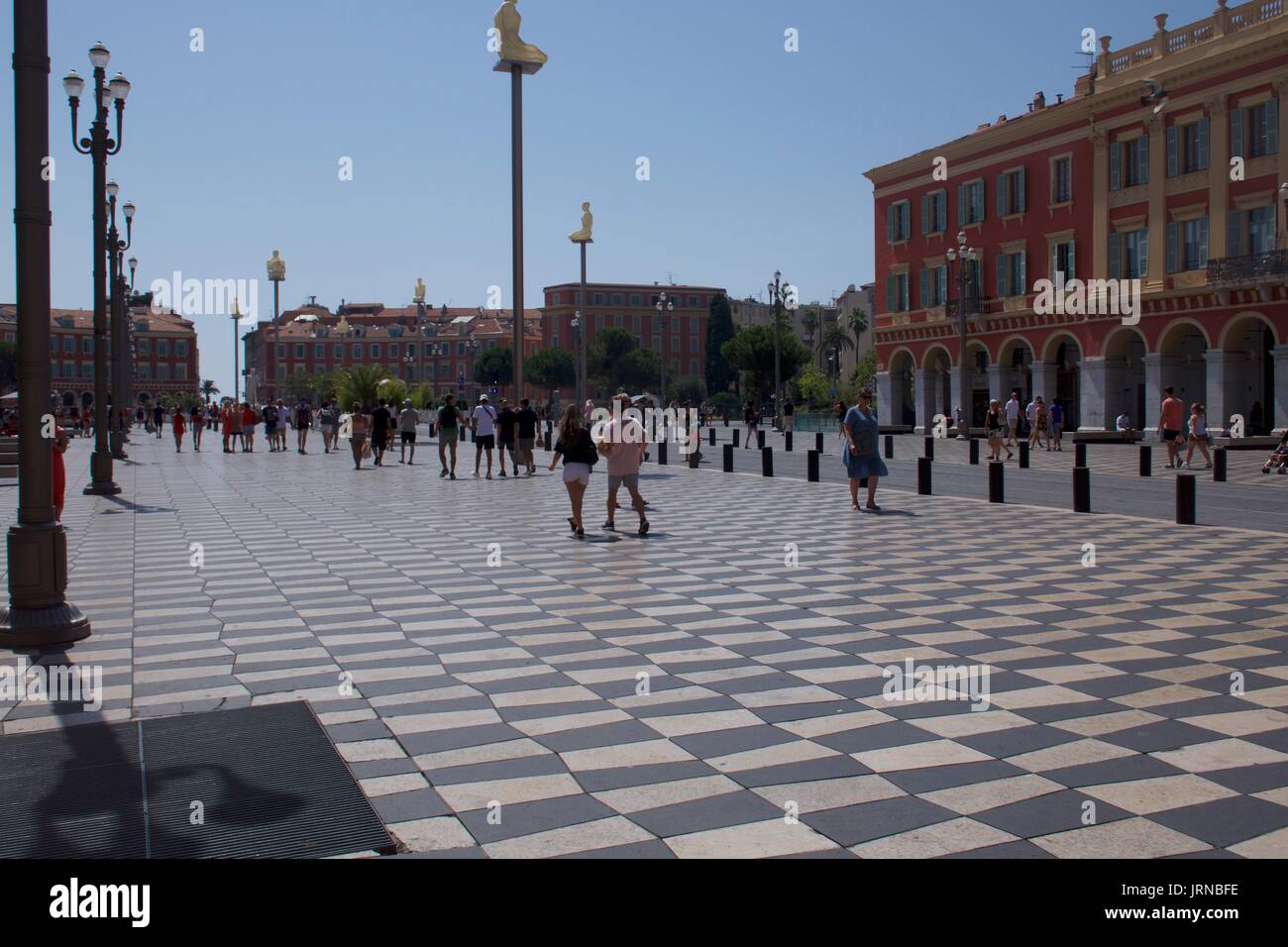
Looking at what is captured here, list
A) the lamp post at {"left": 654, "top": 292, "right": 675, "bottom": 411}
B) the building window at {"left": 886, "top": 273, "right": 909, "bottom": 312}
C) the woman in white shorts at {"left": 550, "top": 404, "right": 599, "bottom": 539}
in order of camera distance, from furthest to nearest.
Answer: the building window at {"left": 886, "top": 273, "right": 909, "bottom": 312}
the lamp post at {"left": 654, "top": 292, "right": 675, "bottom": 411}
the woman in white shorts at {"left": 550, "top": 404, "right": 599, "bottom": 539}

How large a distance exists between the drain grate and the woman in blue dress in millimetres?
11639

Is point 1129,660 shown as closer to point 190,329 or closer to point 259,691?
point 259,691

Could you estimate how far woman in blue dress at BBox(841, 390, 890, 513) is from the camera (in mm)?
16578

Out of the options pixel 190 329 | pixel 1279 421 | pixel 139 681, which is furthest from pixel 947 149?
pixel 190 329

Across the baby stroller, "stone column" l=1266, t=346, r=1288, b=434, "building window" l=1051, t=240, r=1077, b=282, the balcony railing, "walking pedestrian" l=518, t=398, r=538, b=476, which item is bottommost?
the baby stroller

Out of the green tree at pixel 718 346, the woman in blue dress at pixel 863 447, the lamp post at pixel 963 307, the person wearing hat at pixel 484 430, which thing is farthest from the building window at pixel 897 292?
the green tree at pixel 718 346

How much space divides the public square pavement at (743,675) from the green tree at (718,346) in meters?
107

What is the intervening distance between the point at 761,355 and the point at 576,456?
70.0 meters

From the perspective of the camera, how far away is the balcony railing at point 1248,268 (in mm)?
35281

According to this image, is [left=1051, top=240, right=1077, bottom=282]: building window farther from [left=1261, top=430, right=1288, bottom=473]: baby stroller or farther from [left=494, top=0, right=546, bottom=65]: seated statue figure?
[left=494, top=0, right=546, bottom=65]: seated statue figure

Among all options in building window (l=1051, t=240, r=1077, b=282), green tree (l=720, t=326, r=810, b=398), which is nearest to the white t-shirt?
building window (l=1051, t=240, r=1077, b=282)

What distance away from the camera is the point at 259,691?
6.55 m

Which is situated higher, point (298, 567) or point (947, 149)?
point (947, 149)
